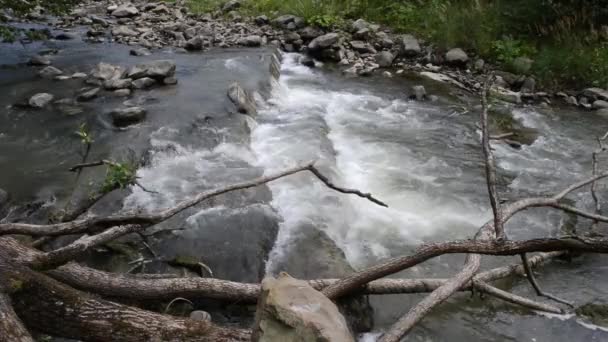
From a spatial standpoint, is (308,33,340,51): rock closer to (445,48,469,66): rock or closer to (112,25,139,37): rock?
(445,48,469,66): rock

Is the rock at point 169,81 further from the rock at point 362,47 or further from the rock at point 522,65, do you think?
the rock at point 522,65

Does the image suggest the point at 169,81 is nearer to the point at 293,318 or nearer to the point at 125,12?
the point at 125,12

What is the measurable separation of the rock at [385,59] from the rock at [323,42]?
1.27 m

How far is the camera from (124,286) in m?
4.23

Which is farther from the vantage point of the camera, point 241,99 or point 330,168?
point 241,99

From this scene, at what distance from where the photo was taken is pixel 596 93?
11.0m

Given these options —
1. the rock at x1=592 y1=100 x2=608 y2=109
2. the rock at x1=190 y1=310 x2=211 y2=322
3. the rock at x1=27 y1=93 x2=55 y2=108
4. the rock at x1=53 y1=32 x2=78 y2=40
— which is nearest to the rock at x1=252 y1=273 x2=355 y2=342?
the rock at x1=190 y1=310 x2=211 y2=322

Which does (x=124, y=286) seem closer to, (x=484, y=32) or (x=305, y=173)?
(x=305, y=173)

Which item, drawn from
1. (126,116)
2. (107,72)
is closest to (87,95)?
(107,72)

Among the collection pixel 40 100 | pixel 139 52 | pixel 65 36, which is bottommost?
pixel 65 36

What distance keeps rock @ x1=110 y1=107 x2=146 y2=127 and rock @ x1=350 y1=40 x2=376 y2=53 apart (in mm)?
7183

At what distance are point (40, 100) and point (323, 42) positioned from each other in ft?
23.4

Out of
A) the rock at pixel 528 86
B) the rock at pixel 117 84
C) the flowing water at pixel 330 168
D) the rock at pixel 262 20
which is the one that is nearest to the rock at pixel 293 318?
the flowing water at pixel 330 168

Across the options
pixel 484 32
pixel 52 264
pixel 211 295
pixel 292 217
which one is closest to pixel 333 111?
pixel 292 217
